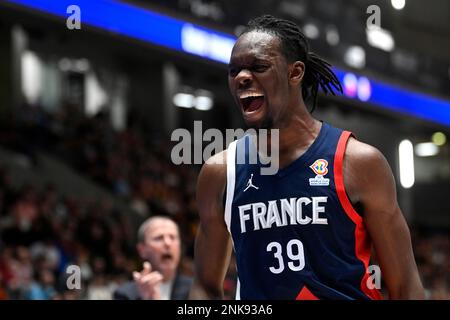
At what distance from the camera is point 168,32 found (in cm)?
1266

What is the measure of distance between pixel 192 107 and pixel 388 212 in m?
20.1

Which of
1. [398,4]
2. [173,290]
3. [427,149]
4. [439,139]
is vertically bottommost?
[173,290]

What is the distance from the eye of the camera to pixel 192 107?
22.7 meters

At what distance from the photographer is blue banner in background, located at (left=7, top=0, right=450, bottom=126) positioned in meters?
10.9

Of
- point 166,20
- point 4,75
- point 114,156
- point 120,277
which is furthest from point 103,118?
point 120,277

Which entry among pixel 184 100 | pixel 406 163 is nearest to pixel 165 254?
pixel 184 100

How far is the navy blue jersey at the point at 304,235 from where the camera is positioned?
2.65m

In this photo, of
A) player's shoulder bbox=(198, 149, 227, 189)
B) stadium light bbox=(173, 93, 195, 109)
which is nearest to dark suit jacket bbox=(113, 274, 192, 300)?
player's shoulder bbox=(198, 149, 227, 189)

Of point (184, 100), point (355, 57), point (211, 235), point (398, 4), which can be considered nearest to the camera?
point (211, 235)

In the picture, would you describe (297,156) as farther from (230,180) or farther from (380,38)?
(380,38)

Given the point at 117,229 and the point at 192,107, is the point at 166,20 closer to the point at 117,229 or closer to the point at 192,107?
the point at 117,229

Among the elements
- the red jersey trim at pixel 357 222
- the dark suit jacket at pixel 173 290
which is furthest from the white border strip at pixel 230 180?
the dark suit jacket at pixel 173 290

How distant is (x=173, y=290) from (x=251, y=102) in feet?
10.3

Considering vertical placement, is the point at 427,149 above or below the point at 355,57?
below
